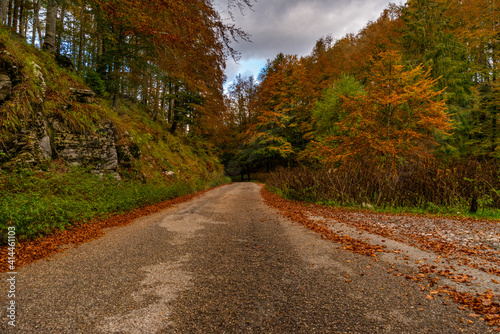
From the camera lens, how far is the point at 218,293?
102 inches

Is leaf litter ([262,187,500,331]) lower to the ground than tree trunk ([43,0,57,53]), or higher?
lower

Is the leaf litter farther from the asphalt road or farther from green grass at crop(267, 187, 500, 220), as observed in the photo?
green grass at crop(267, 187, 500, 220)

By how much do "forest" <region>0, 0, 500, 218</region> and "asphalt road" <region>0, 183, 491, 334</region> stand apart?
4.65m

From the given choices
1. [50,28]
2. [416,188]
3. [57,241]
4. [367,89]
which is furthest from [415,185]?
[50,28]

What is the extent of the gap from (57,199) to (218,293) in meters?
4.85

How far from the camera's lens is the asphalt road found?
6.71 feet

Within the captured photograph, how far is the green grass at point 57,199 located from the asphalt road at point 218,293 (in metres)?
1.12

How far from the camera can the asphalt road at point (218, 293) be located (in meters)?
2.04

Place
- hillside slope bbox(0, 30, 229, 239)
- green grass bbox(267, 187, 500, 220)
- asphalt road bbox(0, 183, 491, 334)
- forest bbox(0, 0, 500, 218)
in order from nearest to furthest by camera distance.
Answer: asphalt road bbox(0, 183, 491, 334) < hillside slope bbox(0, 30, 229, 239) < forest bbox(0, 0, 500, 218) < green grass bbox(267, 187, 500, 220)

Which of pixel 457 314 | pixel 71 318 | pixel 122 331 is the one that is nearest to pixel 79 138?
pixel 71 318

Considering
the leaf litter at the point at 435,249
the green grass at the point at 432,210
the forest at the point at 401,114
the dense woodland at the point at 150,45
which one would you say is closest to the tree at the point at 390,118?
the forest at the point at 401,114

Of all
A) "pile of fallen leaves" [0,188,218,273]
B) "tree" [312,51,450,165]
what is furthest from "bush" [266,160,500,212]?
"pile of fallen leaves" [0,188,218,273]

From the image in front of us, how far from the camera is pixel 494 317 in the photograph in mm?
2150

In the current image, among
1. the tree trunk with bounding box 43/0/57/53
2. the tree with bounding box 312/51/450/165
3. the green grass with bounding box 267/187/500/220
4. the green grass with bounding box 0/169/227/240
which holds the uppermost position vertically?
the tree trunk with bounding box 43/0/57/53
